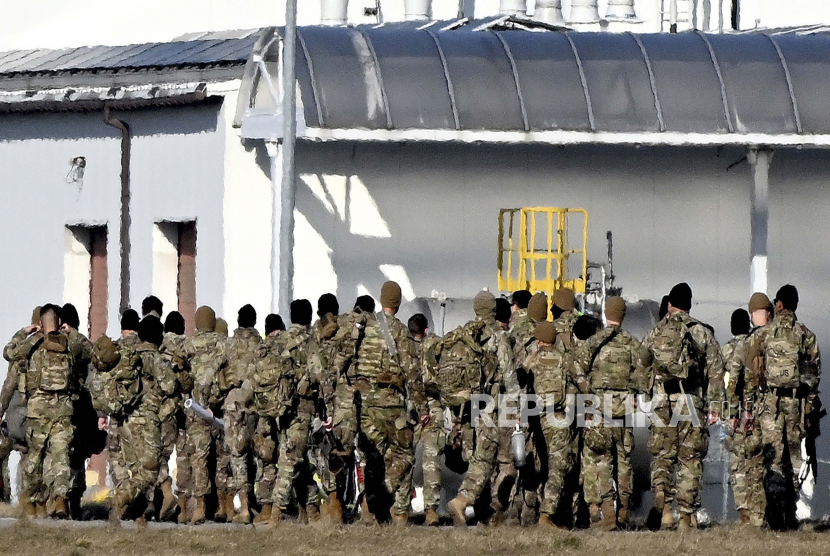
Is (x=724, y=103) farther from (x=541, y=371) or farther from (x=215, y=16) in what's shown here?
(x=215, y=16)

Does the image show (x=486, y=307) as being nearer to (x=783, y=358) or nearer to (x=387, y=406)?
(x=387, y=406)

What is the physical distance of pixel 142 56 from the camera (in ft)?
83.6

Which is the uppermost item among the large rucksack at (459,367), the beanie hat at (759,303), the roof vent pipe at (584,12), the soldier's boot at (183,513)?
the roof vent pipe at (584,12)

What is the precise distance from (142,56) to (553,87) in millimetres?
6493

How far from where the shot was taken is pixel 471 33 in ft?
71.8

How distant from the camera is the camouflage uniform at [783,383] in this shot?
1681 centimetres

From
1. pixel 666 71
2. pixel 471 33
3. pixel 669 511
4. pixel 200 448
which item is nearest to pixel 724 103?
pixel 666 71

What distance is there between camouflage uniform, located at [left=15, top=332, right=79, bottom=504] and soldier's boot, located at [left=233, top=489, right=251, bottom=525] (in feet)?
4.97

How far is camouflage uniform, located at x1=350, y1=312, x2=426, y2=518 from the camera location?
16.9 m

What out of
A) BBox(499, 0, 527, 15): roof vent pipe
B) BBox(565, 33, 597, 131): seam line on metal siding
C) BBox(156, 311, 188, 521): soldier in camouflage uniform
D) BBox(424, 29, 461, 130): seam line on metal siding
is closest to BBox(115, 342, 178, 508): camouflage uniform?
BBox(156, 311, 188, 521): soldier in camouflage uniform

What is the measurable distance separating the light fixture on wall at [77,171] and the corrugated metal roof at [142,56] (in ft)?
3.75

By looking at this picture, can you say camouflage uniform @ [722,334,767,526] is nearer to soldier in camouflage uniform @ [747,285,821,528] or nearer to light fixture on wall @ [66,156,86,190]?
soldier in camouflage uniform @ [747,285,821,528]

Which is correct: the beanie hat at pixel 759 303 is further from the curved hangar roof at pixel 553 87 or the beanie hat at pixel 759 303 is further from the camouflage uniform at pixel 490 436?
the curved hangar roof at pixel 553 87

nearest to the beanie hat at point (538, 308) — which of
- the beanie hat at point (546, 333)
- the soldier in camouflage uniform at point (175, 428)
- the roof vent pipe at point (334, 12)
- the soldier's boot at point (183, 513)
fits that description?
the beanie hat at point (546, 333)
